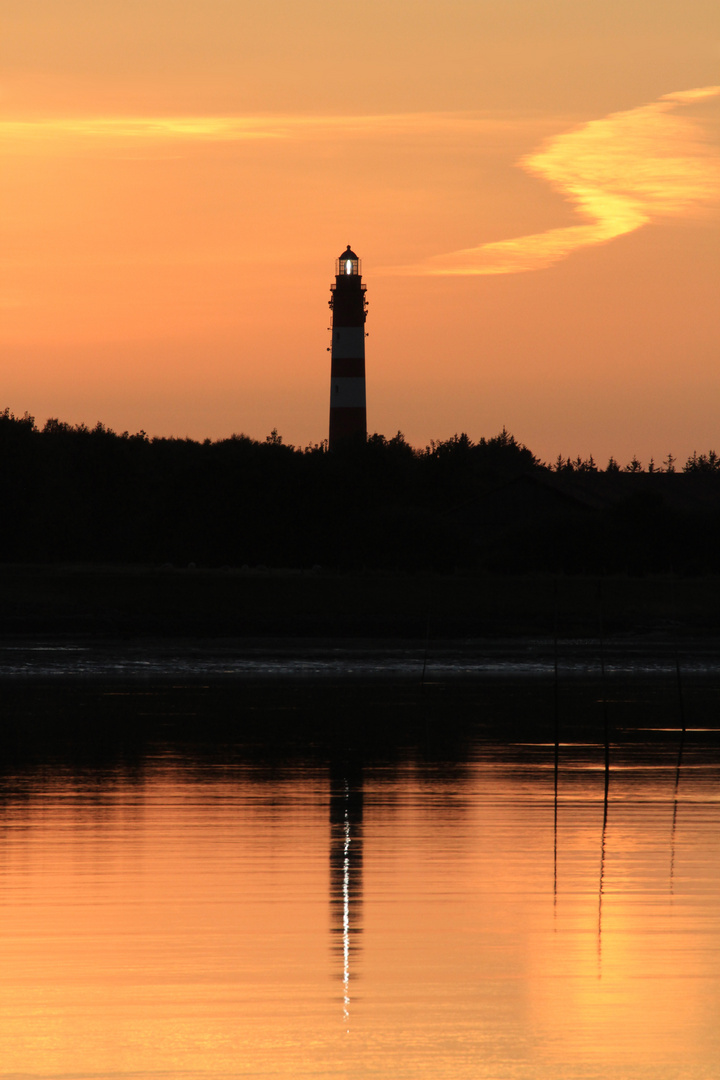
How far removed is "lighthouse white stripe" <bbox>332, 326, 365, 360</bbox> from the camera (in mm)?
75938

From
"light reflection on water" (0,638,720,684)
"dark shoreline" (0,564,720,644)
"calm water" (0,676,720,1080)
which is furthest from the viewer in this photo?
"dark shoreline" (0,564,720,644)

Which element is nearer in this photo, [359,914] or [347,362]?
[359,914]

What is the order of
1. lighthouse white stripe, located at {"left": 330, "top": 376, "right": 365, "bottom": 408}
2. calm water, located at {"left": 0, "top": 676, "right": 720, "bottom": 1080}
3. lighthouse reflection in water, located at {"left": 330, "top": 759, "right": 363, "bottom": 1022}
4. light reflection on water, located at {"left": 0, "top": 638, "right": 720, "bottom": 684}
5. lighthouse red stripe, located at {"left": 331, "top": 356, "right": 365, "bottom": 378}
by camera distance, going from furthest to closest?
lighthouse white stripe, located at {"left": 330, "top": 376, "right": 365, "bottom": 408}
lighthouse red stripe, located at {"left": 331, "top": 356, "right": 365, "bottom": 378}
light reflection on water, located at {"left": 0, "top": 638, "right": 720, "bottom": 684}
lighthouse reflection in water, located at {"left": 330, "top": 759, "right": 363, "bottom": 1022}
calm water, located at {"left": 0, "top": 676, "right": 720, "bottom": 1080}

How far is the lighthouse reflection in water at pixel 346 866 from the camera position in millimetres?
10895

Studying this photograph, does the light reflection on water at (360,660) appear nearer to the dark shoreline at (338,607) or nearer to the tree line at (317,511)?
the dark shoreline at (338,607)

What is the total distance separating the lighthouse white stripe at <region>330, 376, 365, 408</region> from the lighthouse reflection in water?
5486cm

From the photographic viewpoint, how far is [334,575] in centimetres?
6094

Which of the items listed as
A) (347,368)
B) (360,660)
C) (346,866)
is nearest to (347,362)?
(347,368)

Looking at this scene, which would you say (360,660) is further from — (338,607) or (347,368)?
(347,368)

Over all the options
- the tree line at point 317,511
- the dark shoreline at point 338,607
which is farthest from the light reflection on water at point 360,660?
the tree line at point 317,511

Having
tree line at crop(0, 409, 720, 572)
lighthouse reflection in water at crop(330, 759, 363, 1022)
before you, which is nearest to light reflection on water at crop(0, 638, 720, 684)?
tree line at crop(0, 409, 720, 572)

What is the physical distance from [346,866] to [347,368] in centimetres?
6219

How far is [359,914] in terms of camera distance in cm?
1212

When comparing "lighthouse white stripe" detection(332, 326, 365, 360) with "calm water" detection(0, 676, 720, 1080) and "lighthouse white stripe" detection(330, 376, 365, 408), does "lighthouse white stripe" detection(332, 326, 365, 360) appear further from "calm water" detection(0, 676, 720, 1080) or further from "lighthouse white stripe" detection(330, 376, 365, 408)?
"calm water" detection(0, 676, 720, 1080)
